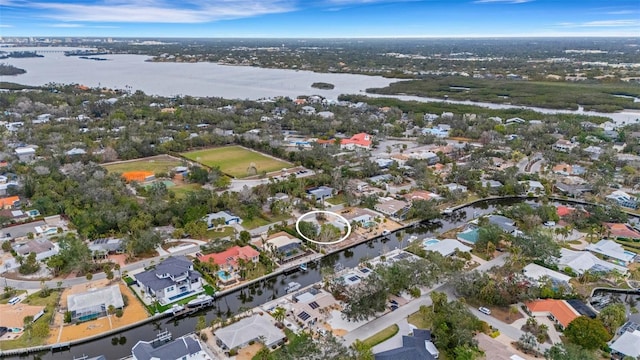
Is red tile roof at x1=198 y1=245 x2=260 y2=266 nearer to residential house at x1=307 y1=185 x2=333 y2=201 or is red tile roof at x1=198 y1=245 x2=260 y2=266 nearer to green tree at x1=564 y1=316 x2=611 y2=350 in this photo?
residential house at x1=307 y1=185 x2=333 y2=201

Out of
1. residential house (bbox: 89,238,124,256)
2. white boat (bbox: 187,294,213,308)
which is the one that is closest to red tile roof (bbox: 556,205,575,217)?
white boat (bbox: 187,294,213,308)

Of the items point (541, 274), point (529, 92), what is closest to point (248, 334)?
point (541, 274)

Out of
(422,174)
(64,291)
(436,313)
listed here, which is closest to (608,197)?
(422,174)

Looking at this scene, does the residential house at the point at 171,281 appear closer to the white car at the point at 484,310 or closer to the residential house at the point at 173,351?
the residential house at the point at 173,351

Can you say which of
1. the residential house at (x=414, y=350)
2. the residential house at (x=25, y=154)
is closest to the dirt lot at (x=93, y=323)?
the residential house at (x=414, y=350)

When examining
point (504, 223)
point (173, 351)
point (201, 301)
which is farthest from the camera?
point (504, 223)

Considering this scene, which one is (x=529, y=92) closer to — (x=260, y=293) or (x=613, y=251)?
(x=613, y=251)
